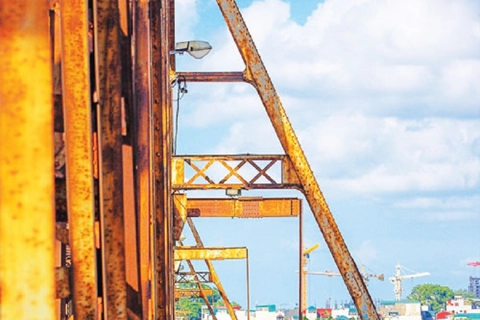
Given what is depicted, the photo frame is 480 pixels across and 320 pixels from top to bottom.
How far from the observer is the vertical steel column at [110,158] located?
13.4 ft

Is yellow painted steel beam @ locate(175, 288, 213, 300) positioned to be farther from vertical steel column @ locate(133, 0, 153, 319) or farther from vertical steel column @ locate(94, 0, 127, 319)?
vertical steel column @ locate(94, 0, 127, 319)

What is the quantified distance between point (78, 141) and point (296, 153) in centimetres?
999

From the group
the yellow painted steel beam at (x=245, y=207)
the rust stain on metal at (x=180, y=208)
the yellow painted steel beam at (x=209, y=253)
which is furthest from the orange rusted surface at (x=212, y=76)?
the yellow painted steel beam at (x=209, y=253)

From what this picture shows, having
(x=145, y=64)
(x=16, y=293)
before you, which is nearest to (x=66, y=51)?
(x=16, y=293)

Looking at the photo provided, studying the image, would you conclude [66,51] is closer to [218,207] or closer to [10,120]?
[10,120]

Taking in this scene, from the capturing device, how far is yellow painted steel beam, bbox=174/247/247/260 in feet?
61.1

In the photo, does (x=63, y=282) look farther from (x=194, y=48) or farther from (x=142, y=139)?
(x=194, y=48)

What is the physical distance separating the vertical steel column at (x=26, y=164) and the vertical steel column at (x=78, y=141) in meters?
0.54

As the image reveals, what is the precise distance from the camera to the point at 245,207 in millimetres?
17047

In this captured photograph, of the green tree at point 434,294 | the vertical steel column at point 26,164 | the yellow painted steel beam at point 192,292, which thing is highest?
the vertical steel column at point 26,164

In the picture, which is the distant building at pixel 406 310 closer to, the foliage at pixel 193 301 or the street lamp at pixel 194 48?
the foliage at pixel 193 301

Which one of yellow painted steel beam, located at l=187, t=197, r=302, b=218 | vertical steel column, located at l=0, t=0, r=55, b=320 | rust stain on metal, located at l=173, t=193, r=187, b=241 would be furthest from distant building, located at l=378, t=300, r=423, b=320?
vertical steel column, located at l=0, t=0, r=55, b=320

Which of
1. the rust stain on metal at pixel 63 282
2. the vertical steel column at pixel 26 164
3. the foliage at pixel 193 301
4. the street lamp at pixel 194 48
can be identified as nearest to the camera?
the vertical steel column at pixel 26 164

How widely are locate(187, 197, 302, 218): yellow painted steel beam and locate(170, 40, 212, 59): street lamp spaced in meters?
3.05
